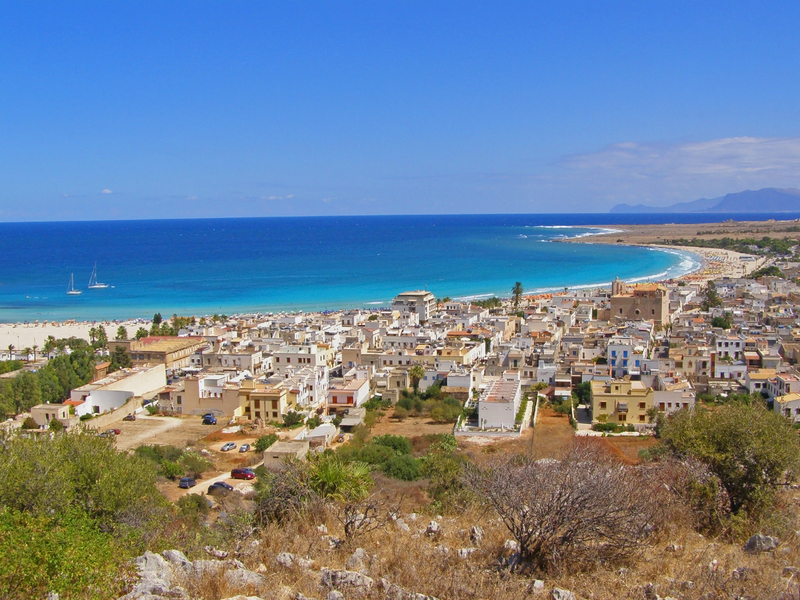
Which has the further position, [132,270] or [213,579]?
[132,270]

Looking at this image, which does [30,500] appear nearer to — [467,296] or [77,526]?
[77,526]

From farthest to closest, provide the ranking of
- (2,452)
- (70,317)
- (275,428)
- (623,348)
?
(70,317), (623,348), (275,428), (2,452)

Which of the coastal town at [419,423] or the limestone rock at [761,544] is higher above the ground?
the limestone rock at [761,544]

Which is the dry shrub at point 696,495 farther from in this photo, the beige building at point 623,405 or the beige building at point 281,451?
the beige building at point 623,405

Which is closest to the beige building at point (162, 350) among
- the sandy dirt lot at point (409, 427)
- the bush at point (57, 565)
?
the sandy dirt lot at point (409, 427)

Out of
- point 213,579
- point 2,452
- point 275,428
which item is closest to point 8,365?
point 275,428

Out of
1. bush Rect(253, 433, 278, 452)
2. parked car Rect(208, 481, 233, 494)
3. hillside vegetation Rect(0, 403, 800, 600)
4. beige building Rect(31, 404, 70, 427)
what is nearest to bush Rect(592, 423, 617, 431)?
hillside vegetation Rect(0, 403, 800, 600)

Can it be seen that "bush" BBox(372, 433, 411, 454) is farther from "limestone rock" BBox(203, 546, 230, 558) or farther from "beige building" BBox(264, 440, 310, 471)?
"limestone rock" BBox(203, 546, 230, 558)
